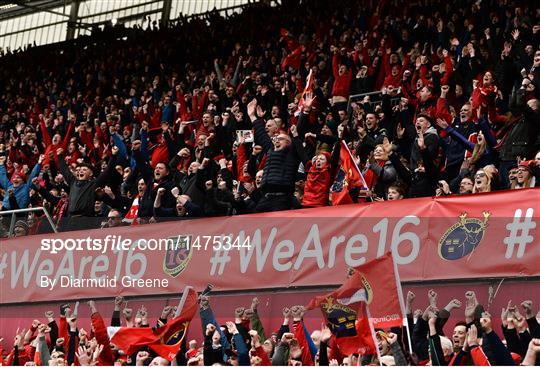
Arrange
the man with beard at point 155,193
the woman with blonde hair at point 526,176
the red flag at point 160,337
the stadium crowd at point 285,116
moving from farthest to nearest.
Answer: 1. the man with beard at point 155,193
2. the stadium crowd at point 285,116
3. the woman with blonde hair at point 526,176
4. the red flag at point 160,337

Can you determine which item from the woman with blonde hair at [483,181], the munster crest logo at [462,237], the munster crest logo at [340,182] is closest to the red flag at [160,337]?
the munster crest logo at [340,182]

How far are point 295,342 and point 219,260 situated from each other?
2.95 m

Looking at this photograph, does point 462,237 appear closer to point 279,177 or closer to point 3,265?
point 279,177

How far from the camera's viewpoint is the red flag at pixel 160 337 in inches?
471

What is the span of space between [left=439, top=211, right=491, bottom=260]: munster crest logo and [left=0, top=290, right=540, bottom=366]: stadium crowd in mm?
441

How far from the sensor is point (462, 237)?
1180cm

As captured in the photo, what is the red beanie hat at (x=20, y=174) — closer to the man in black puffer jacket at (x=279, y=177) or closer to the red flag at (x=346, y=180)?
the man in black puffer jacket at (x=279, y=177)

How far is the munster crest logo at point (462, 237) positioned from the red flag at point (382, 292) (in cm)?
134

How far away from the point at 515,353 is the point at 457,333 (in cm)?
55

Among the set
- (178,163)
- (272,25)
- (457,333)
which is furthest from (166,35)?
(457,333)

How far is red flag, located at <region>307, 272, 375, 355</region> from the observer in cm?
1012

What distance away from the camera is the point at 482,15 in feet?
61.2

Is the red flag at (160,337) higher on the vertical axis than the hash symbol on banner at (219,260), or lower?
lower

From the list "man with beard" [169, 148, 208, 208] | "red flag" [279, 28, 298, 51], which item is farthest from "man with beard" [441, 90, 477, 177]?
"red flag" [279, 28, 298, 51]
